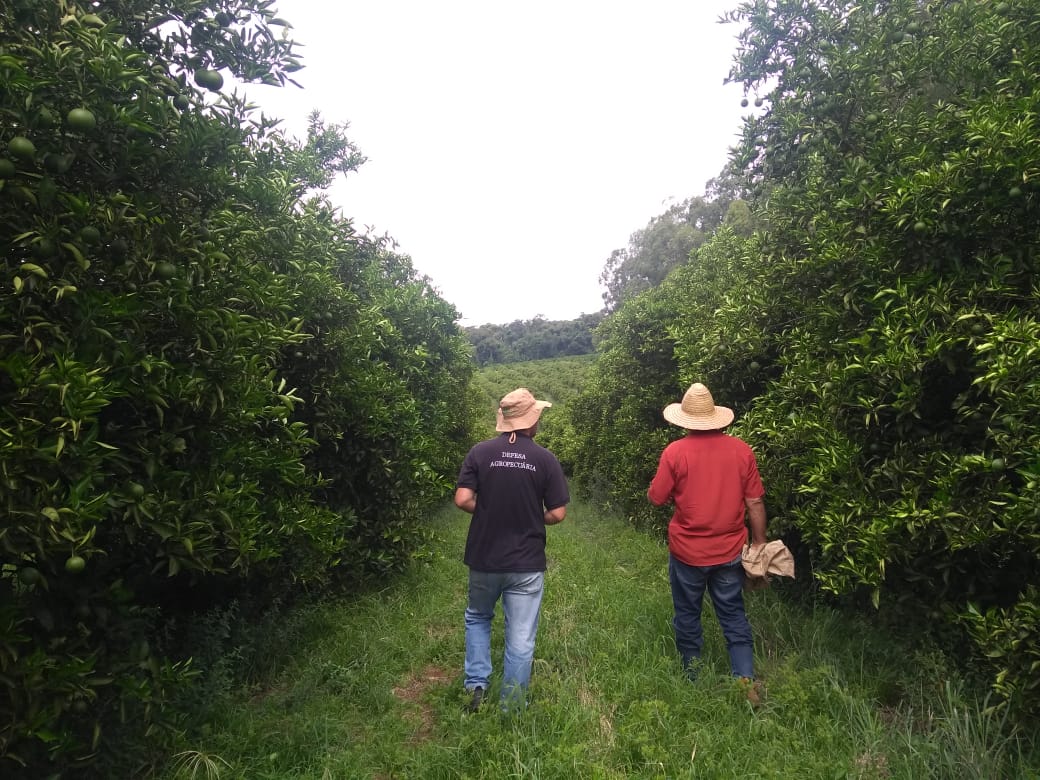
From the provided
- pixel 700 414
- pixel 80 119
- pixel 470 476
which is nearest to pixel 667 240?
pixel 700 414

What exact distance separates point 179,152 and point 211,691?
114 inches

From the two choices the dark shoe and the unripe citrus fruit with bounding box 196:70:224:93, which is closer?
the unripe citrus fruit with bounding box 196:70:224:93

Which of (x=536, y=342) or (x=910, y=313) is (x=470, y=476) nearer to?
(x=910, y=313)

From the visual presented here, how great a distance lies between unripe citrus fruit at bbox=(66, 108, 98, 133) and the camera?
7.20 feet

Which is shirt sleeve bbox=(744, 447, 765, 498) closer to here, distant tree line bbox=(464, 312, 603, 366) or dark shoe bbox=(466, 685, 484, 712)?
dark shoe bbox=(466, 685, 484, 712)

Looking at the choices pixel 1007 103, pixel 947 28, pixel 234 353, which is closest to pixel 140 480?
pixel 234 353

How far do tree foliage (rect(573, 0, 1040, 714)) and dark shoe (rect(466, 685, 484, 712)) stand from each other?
81.7 inches

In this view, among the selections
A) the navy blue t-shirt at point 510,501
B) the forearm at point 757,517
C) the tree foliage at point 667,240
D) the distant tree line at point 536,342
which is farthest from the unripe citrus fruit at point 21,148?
the distant tree line at point 536,342

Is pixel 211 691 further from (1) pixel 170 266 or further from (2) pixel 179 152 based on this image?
(2) pixel 179 152

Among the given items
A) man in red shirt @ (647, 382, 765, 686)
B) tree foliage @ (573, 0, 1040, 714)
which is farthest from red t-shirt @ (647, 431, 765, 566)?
tree foliage @ (573, 0, 1040, 714)

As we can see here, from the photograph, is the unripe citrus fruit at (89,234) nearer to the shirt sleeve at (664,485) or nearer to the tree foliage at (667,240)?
the shirt sleeve at (664,485)

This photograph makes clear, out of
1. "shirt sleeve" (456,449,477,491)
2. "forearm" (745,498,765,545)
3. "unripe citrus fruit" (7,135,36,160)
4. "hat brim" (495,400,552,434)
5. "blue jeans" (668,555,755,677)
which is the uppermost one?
"unripe citrus fruit" (7,135,36,160)

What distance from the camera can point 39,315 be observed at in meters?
2.18

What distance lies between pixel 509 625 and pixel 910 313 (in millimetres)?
2816
